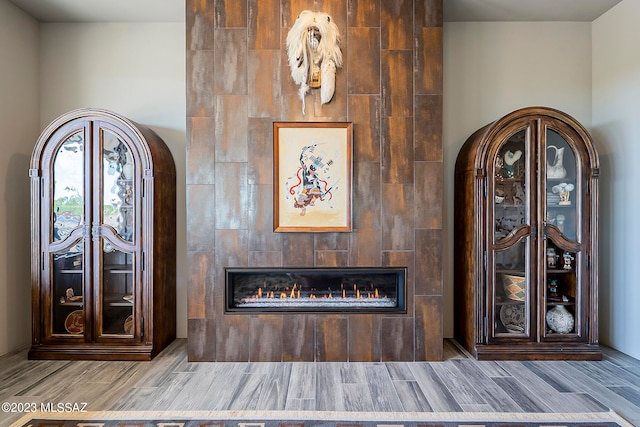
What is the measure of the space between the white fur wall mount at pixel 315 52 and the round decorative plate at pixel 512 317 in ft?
7.14

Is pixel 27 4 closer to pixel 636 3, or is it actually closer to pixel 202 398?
pixel 202 398

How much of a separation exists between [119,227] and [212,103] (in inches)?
48.5

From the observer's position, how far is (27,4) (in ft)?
10.1

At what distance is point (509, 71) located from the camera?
341cm

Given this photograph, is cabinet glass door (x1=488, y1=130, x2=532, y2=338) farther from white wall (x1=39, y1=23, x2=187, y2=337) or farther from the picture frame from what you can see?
white wall (x1=39, y1=23, x2=187, y2=337)

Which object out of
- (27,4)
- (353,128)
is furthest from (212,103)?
(27,4)

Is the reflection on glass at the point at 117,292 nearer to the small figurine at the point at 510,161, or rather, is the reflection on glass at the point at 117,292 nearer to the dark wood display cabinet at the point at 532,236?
the dark wood display cabinet at the point at 532,236

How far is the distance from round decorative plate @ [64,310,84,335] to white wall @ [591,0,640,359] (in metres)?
4.44

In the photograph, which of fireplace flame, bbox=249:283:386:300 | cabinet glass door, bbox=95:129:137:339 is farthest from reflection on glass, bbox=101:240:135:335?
fireplace flame, bbox=249:283:386:300

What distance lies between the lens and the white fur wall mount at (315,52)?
2768mm

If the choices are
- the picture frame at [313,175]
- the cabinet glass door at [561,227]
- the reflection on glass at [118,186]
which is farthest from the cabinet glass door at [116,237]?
the cabinet glass door at [561,227]

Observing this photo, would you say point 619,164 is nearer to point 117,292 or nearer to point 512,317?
point 512,317

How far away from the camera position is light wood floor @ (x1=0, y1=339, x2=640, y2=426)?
7.24 ft

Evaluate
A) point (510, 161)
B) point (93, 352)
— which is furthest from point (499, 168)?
point (93, 352)
